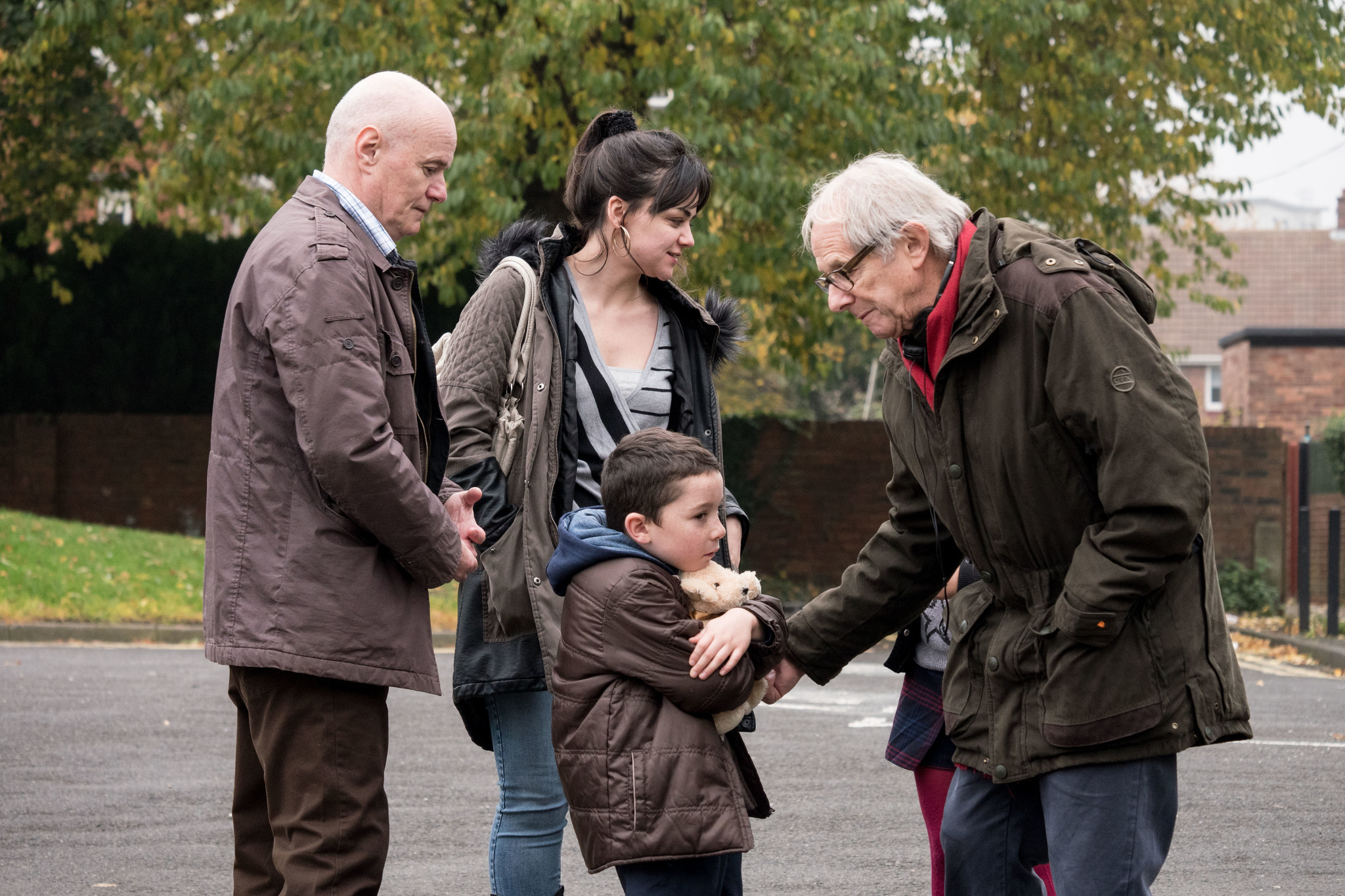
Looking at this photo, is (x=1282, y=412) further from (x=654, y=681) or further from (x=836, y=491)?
(x=654, y=681)

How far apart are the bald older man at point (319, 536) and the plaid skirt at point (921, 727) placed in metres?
1.31

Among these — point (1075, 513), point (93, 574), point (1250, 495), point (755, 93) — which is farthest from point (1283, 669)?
point (93, 574)

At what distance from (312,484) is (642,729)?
2.58ft

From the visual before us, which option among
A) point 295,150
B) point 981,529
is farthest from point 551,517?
point 295,150

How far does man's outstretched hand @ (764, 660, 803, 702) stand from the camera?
127 inches

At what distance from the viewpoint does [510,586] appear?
341 cm

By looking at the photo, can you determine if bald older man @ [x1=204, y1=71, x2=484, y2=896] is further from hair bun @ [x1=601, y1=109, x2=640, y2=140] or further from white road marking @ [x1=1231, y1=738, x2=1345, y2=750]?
white road marking @ [x1=1231, y1=738, x2=1345, y2=750]

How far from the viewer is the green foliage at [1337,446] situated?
49.2ft

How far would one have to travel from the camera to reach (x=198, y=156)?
46.3ft

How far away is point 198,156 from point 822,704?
8592 millimetres

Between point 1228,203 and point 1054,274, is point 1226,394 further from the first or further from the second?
point 1054,274

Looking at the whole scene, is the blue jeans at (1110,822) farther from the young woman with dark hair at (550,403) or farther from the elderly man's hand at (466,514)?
the elderly man's hand at (466,514)

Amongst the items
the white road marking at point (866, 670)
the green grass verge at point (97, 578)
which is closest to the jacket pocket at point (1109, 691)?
the white road marking at point (866, 670)

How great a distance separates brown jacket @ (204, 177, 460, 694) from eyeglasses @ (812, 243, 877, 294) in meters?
0.89
